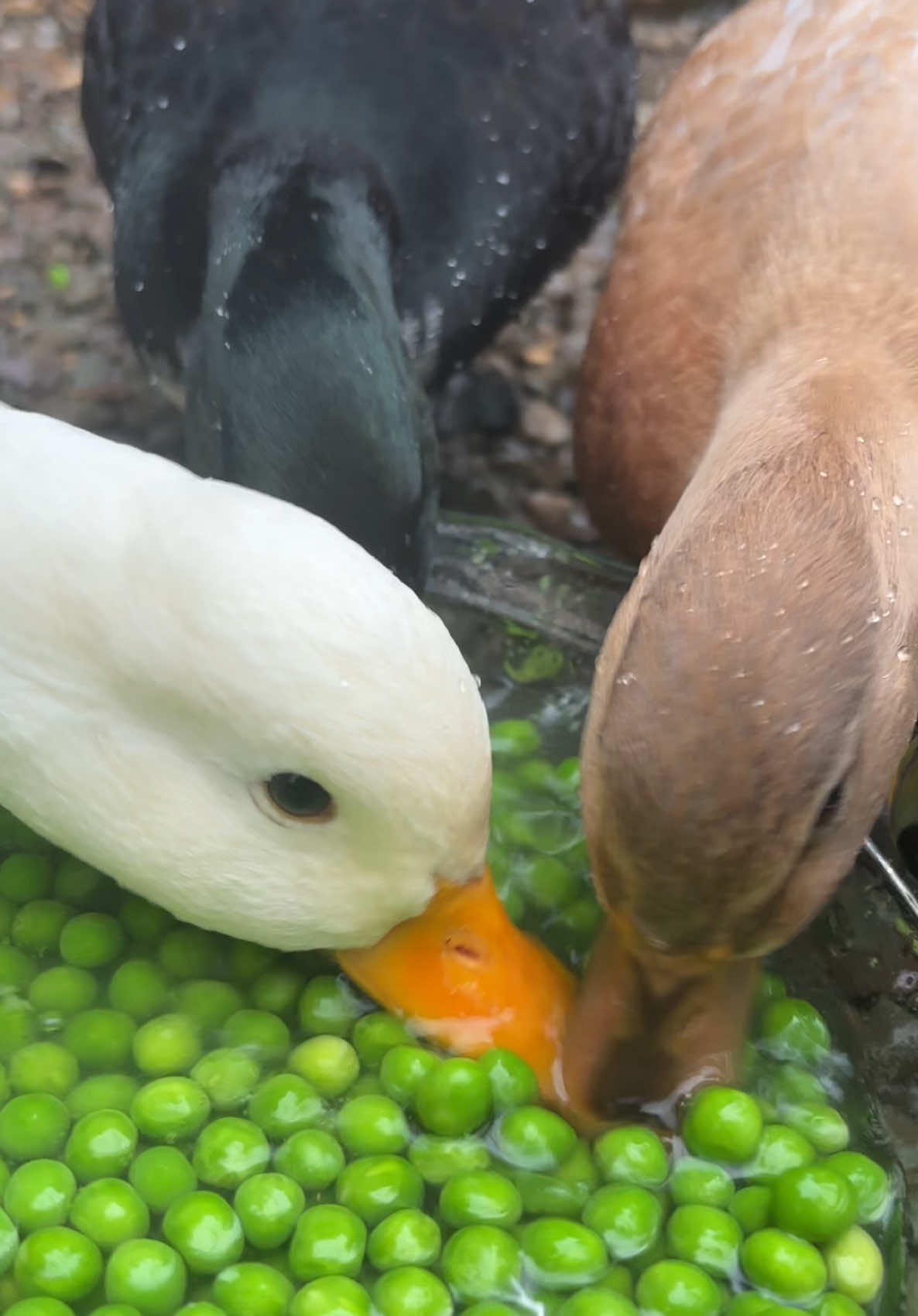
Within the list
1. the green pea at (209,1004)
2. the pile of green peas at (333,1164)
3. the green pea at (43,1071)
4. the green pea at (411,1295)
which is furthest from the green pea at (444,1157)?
the green pea at (43,1071)

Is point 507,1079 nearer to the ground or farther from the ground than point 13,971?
farther from the ground

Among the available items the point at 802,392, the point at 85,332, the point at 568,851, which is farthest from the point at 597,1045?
the point at 85,332

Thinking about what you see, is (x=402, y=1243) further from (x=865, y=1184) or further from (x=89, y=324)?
(x=89, y=324)

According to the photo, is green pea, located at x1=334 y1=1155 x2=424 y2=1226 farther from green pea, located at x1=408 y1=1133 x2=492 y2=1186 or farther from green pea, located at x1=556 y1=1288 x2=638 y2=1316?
green pea, located at x1=556 y1=1288 x2=638 y2=1316

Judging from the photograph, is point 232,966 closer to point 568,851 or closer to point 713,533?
point 568,851

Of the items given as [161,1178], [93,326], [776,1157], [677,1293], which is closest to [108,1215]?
[161,1178]

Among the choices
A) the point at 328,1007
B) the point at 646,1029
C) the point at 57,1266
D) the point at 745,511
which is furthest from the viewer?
the point at 328,1007
